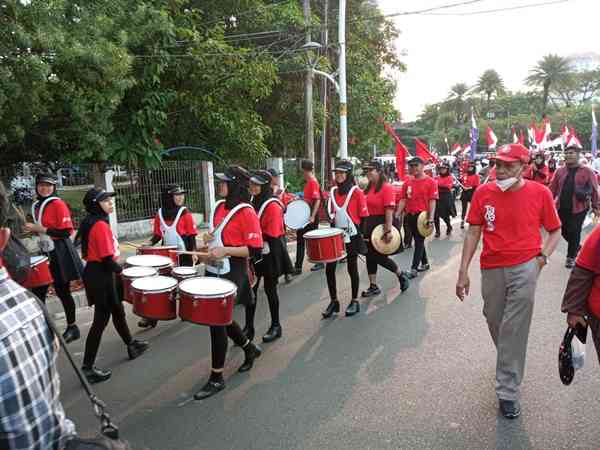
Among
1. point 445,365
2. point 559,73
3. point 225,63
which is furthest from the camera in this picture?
Result: point 559,73

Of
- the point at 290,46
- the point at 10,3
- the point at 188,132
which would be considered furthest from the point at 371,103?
the point at 10,3

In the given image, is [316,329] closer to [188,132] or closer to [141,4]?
[141,4]

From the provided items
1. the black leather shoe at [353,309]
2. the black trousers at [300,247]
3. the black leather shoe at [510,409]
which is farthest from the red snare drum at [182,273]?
the black trousers at [300,247]

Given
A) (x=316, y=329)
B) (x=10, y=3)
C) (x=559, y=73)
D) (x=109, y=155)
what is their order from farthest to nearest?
1. (x=559, y=73)
2. (x=109, y=155)
3. (x=10, y=3)
4. (x=316, y=329)

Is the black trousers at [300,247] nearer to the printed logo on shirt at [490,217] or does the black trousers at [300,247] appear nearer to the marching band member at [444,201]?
the marching band member at [444,201]

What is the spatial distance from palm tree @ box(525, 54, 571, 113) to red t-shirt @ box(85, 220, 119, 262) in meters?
61.0

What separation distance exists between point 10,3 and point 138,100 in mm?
4918

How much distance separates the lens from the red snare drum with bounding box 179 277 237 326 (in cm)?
372

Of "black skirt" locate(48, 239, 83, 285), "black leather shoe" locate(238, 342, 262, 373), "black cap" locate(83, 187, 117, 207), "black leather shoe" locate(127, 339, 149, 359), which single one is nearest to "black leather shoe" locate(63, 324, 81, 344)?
"black skirt" locate(48, 239, 83, 285)

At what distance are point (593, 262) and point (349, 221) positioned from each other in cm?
344

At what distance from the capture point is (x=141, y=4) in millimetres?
10609

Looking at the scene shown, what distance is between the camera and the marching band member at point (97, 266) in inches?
168

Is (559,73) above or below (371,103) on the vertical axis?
above

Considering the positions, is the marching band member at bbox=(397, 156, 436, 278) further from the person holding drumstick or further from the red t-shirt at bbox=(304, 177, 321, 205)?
the person holding drumstick
